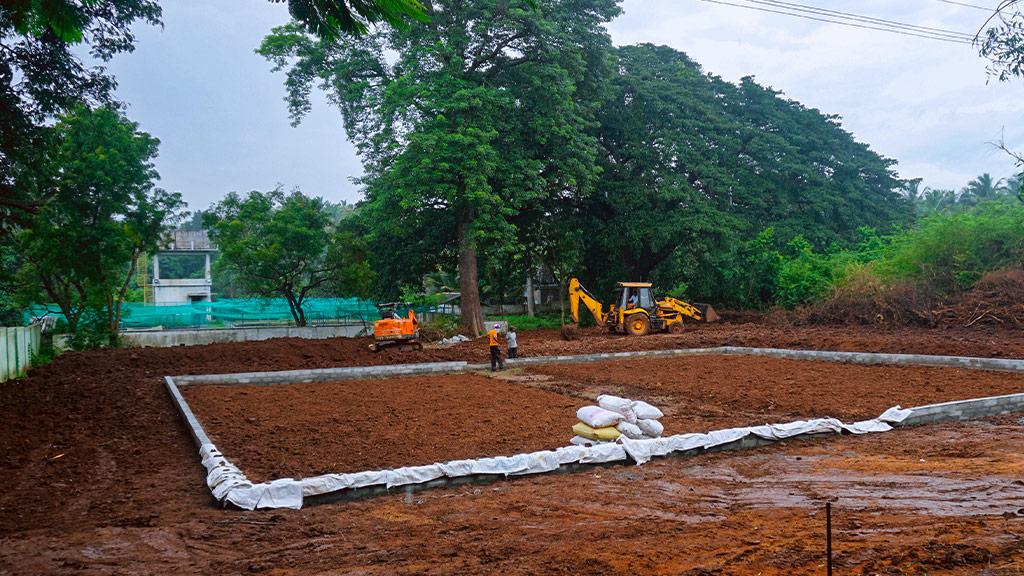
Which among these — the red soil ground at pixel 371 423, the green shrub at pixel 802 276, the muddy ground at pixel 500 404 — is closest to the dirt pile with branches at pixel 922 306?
the green shrub at pixel 802 276

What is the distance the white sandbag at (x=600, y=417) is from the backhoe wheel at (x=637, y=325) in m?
16.7

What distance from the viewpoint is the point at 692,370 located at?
15.5 meters

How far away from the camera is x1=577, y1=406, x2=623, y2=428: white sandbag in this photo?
303 inches

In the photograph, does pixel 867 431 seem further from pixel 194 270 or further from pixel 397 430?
pixel 194 270

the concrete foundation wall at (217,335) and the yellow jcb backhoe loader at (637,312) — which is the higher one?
the yellow jcb backhoe loader at (637,312)

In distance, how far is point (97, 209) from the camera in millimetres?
19844

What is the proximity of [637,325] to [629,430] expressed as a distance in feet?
55.3

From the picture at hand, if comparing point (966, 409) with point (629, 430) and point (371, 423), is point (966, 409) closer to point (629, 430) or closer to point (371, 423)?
point (629, 430)

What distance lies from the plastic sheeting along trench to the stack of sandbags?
296mm

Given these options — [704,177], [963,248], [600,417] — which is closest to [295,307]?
[704,177]

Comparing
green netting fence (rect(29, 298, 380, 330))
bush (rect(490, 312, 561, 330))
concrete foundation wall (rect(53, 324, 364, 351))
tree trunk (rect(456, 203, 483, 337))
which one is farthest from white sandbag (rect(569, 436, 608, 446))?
bush (rect(490, 312, 561, 330))

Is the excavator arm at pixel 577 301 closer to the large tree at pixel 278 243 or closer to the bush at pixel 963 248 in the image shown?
the large tree at pixel 278 243

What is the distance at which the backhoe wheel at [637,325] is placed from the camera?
24.3 meters

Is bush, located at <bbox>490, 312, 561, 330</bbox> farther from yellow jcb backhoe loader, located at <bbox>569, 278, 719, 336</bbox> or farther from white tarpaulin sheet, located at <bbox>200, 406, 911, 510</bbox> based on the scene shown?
white tarpaulin sheet, located at <bbox>200, 406, 911, 510</bbox>
